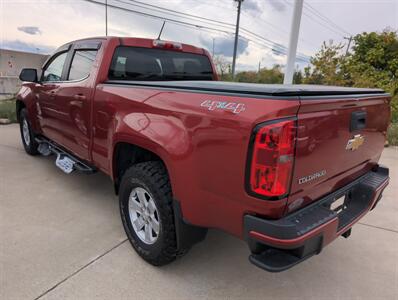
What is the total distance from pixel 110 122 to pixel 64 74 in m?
1.61

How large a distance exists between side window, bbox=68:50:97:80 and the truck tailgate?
2.50 metres

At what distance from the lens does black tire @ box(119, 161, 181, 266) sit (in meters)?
2.31

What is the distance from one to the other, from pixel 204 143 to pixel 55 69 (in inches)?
133

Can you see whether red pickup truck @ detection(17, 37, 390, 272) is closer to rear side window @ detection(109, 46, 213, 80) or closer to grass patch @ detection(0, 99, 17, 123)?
rear side window @ detection(109, 46, 213, 80)

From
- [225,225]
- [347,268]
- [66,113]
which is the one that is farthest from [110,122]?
[347,268]

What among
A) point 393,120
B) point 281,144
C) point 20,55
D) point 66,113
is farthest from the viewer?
point 20,55

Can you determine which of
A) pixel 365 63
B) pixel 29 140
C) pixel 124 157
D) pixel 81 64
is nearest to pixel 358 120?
pixel 124 157

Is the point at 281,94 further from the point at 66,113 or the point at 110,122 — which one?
the point at 66,113

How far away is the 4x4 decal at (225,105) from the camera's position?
1.77 meters

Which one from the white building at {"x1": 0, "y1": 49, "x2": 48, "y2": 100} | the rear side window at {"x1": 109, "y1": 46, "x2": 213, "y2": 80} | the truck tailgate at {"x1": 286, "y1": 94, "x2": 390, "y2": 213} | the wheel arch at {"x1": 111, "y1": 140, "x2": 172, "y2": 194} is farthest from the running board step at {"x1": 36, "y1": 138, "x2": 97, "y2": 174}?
the white building at {"x1": 0, "y1": 49, "x2": 48, "y2": 100}

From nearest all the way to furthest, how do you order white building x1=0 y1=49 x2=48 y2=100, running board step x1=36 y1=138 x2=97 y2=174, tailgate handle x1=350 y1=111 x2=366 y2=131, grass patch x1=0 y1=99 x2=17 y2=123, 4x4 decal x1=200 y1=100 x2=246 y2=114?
4x4 decal x1=200 y1=100 x2=246 y2=114 < tailgate handle x1=350 y1=111 x2=366 y2=131 < running board step x1=36 y1=138 x2=97 y2=174 < grass patch x1=0 y1=99 x2=17 y2=123 < white building x1=0 y1=49 x2=48 y2=100

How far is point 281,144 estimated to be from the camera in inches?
64.9

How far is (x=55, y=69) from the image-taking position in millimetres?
4402

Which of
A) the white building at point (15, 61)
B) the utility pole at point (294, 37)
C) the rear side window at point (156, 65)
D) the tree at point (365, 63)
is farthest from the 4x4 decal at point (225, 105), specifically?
the white building at point (15, 61)
